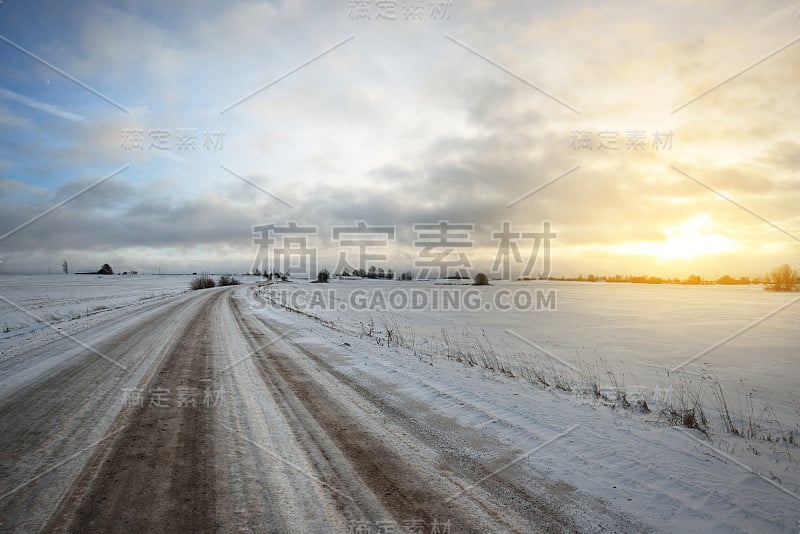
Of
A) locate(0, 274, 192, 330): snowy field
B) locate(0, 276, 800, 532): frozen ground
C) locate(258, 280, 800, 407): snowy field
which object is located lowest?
locate(258, 280, 800, 407): snowy field

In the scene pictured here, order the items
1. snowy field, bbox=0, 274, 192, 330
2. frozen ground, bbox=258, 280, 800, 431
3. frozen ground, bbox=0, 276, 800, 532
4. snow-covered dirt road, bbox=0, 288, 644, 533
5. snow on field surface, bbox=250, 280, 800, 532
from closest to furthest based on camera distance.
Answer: snow-covered dirt road, bbox=0, 288, 644, 533 < frozen ground, bbox=0, 276, 800, 532 < snow on field surface, bbox=250, 280, 800, 532 < frozen ground, bbox=258, 280, 800, 431 < snowy field, bbox=0, 274, 192, 330

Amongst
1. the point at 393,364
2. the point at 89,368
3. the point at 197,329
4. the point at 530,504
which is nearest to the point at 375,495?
the point at 530,504

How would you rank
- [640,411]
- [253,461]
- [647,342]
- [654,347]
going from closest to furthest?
[253,461] → [640,411] → [654,347] → [647,342]

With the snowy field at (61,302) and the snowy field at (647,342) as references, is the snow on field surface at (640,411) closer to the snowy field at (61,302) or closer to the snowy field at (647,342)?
the snowy field at (647,342)

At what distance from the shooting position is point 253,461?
4227 millimetres

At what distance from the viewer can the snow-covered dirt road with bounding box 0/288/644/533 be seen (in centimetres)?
329

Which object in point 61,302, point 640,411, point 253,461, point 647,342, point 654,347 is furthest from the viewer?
point 61,302

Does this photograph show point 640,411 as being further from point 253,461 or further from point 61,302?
point 61,302

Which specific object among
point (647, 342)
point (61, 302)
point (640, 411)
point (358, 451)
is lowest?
point (647, 342)

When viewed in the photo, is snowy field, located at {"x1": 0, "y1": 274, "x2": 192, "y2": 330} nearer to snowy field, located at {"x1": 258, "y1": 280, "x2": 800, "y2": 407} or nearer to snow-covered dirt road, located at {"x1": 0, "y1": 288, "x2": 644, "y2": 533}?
snow-covered dirt road, located at {"x1": 0, "y1": 288, "x2": 644, "y2": 533}

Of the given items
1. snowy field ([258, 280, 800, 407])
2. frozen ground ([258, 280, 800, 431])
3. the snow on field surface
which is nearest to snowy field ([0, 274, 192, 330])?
the snow on field surface

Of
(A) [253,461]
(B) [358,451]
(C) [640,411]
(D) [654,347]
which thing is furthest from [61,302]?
(D) [654,347]

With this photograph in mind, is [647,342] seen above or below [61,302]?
below

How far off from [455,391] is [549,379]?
3.37 metres
